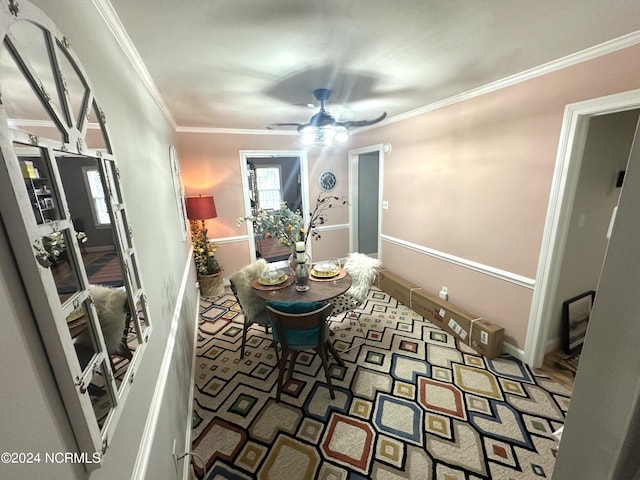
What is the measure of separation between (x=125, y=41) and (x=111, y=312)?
145 cm

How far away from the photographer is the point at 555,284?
2086mm

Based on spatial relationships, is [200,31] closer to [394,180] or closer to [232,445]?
[232,445]

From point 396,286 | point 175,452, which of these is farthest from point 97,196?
point 396,286

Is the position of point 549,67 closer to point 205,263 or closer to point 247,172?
point 247,172

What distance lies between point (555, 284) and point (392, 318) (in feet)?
5.21

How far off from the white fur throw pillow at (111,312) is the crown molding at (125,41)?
46.2 inches

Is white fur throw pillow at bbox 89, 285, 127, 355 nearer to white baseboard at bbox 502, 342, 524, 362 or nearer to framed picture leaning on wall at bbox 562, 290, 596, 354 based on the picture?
white baseboard at bbox 502, 342, 524, 362

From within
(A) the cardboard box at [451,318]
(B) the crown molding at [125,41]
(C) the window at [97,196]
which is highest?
(B) the crown molding at [125,41]

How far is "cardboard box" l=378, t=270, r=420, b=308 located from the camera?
331 cm

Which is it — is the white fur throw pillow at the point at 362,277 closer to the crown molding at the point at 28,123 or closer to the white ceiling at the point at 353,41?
the white ceiling at the point at 353,41

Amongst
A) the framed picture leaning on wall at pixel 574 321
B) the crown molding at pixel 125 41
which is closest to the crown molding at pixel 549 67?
the framed picture leaning on wall at pixel 574 321

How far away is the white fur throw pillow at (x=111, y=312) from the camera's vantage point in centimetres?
72

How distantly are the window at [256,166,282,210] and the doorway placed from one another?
2785 millimetres

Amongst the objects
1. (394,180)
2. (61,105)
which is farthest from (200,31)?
(394,180)
